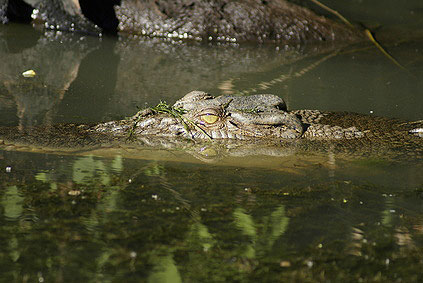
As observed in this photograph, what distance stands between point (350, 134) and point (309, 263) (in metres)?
2.31

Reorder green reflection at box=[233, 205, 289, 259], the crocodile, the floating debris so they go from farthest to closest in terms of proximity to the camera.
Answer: the crocodile < the floating debris < green reflection at box=[233, 205, 289, 259]

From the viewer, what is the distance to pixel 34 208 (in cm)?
390

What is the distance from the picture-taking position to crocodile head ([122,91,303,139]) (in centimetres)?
527

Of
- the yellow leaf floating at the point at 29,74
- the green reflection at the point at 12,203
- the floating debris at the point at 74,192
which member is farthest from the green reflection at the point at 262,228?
the yellow leaf floating at the point at 29,74

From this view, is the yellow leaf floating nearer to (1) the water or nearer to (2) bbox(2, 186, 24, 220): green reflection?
(1) the water

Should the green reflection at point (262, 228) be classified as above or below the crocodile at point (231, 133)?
below

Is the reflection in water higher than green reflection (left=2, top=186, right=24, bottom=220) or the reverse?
higher

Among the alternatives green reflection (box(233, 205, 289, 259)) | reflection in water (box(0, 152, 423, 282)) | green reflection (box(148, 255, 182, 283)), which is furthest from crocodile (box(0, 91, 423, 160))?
Result: green reflection (box(148, 255, 182, 283))

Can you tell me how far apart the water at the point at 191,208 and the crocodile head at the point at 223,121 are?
351 mm

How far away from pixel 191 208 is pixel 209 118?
139 cm

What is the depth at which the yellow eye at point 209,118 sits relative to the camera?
5234mm

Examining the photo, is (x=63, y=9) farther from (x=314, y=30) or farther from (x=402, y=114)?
(x=402, y=114)

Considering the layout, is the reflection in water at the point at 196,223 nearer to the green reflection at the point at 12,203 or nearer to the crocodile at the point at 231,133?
the green reflection at the point at 12,203

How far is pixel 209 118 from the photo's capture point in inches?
206
